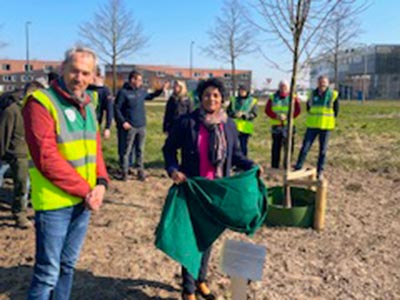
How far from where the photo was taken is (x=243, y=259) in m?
2.94

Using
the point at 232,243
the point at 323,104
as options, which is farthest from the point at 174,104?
the point at 232,243

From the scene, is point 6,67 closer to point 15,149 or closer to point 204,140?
point 15,149

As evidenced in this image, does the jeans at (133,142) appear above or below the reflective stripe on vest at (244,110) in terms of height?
below

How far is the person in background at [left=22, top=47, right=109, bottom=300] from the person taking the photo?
237 cm

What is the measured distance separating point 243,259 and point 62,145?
4.79 feet

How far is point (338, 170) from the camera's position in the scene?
8820 millimetres

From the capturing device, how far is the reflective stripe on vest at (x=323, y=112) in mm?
7879

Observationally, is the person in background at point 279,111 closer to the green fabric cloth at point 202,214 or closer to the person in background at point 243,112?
the person in background at point 243,112

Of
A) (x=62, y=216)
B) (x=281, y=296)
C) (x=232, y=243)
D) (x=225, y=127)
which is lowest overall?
(x=281, y=296)

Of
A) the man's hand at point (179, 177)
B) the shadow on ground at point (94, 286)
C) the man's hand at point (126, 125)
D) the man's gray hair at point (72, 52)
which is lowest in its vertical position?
the shadow on ground at point (94, 286)

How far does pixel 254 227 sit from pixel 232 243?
0.25 metres

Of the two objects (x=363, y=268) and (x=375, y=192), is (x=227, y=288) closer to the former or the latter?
(x=363, y=268)

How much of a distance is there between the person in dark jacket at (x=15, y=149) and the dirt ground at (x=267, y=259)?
0.25 m

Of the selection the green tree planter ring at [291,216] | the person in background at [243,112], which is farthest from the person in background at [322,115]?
the green tree planter ring at [291,216]
